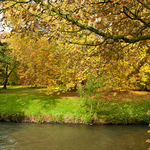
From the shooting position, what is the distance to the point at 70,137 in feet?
35.3

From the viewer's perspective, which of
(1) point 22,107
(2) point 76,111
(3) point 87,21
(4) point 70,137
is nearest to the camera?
(3) point 87,21

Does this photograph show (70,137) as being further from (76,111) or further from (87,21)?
(87,21)

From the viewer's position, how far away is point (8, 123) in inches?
530

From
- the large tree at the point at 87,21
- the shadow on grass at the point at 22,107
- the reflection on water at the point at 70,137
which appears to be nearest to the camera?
the large tree at the point at 87,21

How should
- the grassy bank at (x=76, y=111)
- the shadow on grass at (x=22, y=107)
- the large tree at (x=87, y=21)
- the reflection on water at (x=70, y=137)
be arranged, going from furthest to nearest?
the shadow on grass at (x=22, y=107), the grassy bank at (x=76, y=111), the reflection on water at (x=70, y=137), the large tree at (x=87, y=21)

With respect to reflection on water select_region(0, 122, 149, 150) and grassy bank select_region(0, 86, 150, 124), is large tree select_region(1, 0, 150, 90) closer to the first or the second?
reflection on water select_region(0, 122, 149, 150)

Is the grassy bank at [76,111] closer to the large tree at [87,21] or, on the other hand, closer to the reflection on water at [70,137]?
the reflection on water at [70,137]

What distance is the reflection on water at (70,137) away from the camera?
934 cm

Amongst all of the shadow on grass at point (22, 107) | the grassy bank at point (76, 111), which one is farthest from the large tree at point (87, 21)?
the shadow on grass at point (22, 107)

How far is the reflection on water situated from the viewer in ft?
30.6

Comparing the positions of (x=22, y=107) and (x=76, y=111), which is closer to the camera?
(x=76, y=111)

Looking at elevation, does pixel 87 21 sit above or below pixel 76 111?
above

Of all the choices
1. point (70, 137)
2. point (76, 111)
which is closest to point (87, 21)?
point (70, 137)

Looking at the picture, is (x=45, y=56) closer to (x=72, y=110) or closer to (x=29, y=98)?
(x=29, y=98)
